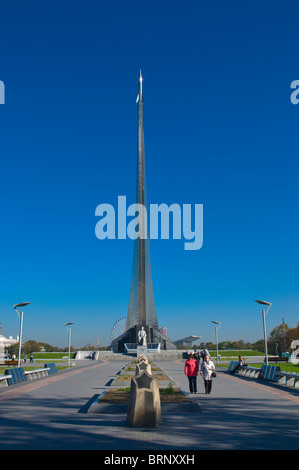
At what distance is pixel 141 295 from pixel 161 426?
52.8m

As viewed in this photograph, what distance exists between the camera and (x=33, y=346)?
108m

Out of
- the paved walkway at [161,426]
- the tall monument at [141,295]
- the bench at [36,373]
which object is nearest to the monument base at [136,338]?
the tall monument at [141,295]

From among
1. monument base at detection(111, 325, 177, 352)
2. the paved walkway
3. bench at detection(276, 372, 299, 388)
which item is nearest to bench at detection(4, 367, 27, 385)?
the paved walkway

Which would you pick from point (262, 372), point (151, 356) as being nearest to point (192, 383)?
point (262, 372)

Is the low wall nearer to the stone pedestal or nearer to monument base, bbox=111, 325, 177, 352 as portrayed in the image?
monument base, bbox=111, 325, 177, 352

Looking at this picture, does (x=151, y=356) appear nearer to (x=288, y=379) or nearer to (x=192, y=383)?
(x=288, y=379)

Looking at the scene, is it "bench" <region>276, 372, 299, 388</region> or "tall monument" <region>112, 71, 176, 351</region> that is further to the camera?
"tall monument" <region>112, 71, 176, 351</region>

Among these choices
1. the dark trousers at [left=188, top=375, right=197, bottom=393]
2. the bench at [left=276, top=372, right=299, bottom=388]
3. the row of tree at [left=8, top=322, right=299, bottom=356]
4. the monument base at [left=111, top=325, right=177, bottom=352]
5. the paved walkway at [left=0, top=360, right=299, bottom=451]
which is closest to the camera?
the paved walkway at [left=0, top=360, right=299, bottom=451]

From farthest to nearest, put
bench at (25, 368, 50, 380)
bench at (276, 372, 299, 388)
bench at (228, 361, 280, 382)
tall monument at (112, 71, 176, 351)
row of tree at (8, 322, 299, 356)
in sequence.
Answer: row of tree at (8, 322, 299, 356) < tall monument at (112, 71, 176, 351) < bench at (25, 368, 50, 380) < bench at (228, 361, 280, 382) < bench at (276, 372, 299, 388)

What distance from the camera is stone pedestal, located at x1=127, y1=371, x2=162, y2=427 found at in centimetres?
795

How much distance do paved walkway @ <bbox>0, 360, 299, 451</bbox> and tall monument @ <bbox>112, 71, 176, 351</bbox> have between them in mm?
46118

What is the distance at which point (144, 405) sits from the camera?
26.4 feet
